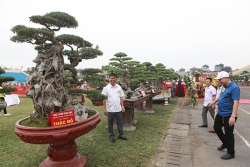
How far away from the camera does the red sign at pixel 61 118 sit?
82.2 inches

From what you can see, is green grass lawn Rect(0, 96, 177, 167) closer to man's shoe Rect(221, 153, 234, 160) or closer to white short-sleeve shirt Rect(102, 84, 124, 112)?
white short-sleeve shirt Rect(102, 84, 124, 112)

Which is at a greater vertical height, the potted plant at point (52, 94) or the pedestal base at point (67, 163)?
the potted plant at point (52, 94)

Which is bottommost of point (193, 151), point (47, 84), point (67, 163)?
point (193, 151)

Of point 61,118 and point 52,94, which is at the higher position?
point 52,94

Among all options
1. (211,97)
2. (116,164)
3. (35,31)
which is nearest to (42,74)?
(35,31)

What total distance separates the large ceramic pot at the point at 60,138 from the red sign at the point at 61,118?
111 mm

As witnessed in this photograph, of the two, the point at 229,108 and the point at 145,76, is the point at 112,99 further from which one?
the point at 145,76

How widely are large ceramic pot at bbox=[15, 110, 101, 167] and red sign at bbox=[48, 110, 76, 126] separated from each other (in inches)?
4.4

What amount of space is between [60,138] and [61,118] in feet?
0.83

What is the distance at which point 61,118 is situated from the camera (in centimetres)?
216

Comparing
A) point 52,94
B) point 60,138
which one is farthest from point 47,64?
point 60,138

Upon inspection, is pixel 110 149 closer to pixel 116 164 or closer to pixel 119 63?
pixel 116 164

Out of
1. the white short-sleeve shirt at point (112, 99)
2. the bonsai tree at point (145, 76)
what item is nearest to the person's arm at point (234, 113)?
the white short-sleeve shirt at point (112, 99)

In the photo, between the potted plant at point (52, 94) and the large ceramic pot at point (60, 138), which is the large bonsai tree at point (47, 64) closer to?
the potted plant at point (52, 94)
